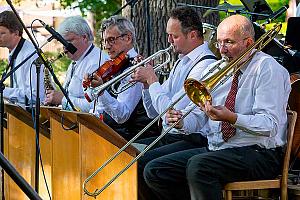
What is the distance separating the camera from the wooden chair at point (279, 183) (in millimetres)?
4902

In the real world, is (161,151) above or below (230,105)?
below

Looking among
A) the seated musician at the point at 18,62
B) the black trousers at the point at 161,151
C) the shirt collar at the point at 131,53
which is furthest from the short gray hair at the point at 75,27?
the black trousers at the point at 161,151

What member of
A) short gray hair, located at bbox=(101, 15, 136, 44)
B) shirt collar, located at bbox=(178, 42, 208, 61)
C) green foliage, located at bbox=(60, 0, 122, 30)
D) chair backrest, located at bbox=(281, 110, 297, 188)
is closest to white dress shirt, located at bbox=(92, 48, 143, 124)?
short gray hair, located at bbox=(101, 15, 136, 44)

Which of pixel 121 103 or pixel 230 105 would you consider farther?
pixel 121 103

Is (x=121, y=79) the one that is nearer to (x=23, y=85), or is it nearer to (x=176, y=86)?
(x=176, y=86)

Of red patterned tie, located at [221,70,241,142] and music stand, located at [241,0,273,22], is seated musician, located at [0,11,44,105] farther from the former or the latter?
red patterned tie, located at [221,70,241,142]

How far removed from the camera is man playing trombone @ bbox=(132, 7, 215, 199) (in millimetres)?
5562

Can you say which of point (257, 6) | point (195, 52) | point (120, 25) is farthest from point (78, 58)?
point (257, 6)

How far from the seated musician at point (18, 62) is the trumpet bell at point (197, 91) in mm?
2308

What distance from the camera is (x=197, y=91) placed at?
4680 mm

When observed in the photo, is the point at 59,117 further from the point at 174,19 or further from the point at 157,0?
the point at 157,0

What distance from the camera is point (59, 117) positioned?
6012 millimetres

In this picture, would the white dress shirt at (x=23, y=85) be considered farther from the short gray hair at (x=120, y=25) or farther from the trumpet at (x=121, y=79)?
the trumpet at (x=121, y=79)

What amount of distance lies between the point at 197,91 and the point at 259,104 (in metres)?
0.45
